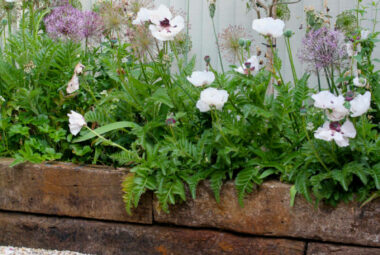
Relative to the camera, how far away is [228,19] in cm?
351

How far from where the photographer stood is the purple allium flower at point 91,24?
247cm

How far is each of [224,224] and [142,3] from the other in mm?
1255

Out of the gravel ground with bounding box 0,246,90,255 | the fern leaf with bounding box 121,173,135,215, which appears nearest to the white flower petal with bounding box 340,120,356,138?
the fern leaf with bounding box 121,173,135,215

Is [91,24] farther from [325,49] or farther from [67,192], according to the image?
[325,49]

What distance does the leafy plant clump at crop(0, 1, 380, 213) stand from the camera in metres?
1.76

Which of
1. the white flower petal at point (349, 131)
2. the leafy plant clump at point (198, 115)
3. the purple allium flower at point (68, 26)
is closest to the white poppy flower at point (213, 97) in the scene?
the leafy plant clump at point (198, 115)

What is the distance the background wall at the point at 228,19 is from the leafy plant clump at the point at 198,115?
1.05 metres

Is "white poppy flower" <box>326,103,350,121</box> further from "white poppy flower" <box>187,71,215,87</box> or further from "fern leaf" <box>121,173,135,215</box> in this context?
"fern leaf" <box>121,173,135,215</box>

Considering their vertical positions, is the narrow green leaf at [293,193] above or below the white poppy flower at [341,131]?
below

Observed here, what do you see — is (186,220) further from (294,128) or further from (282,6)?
(282,6)

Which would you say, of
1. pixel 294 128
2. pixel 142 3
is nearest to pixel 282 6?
pixel 142 3

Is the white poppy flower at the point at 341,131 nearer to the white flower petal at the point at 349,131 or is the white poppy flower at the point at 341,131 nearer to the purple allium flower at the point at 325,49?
the white flower petal at the point at 349,131

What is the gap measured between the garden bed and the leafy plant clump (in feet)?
0.24

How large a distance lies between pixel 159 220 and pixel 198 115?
1.66 feet
